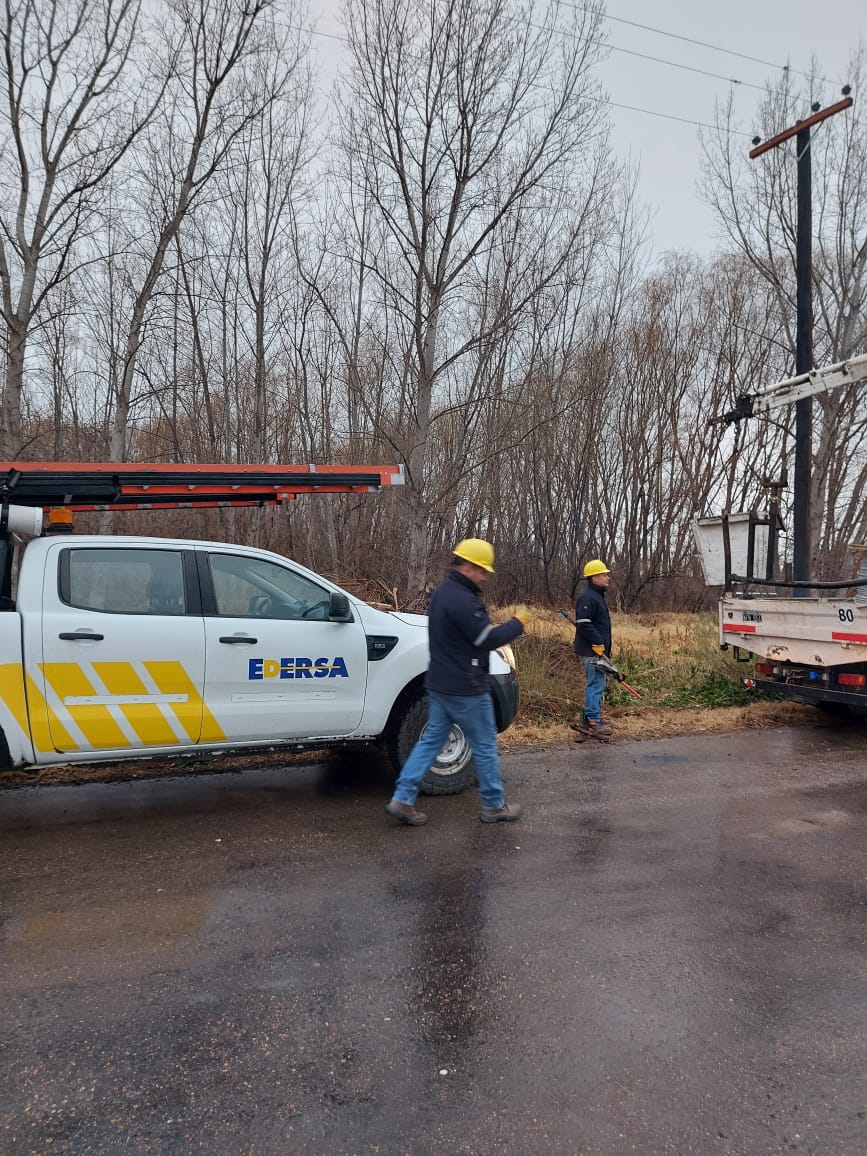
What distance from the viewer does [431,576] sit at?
1872cm

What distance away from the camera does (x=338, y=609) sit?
5.71 metres

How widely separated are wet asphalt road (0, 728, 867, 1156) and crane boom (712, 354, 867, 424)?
18.4ft

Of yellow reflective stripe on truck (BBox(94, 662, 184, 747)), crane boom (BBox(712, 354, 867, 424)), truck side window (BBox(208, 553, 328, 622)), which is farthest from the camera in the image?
crane boom (BBox(712, 354, 867, 424))

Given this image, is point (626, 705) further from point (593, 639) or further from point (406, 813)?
point (406, 813)

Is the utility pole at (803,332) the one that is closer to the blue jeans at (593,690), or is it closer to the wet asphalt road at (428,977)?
the blue jeans at (593,690)

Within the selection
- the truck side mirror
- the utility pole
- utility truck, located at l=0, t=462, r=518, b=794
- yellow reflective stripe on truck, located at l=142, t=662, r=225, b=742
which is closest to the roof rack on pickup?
utility truck, located at l=0, t=462, r=518, b=794

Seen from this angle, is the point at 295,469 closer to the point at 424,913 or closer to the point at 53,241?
the point at 424,913

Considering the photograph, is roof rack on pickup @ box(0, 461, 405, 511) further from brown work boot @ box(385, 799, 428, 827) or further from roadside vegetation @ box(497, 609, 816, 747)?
roadside vegetation @ box(497, 609, 816, 747)

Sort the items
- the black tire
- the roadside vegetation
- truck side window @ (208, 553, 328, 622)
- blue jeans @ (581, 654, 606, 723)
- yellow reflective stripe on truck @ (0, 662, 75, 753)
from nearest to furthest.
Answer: yellow reflective stripe on truck @ (0, 662, 75, 753), truck side window @ (208, 553, 328, 622), the black tire, blue jeans @ (581, 654, 606, 723), the roadside vegetation

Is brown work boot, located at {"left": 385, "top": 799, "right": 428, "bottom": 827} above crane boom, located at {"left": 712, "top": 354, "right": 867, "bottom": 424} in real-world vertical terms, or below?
below

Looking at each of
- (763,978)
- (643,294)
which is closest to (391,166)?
(763,978)

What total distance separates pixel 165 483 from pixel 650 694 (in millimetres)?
6981

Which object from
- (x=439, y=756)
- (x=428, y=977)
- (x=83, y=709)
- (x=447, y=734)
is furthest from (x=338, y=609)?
(x=428, y=977)

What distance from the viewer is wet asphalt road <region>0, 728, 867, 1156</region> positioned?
2.59 metres
